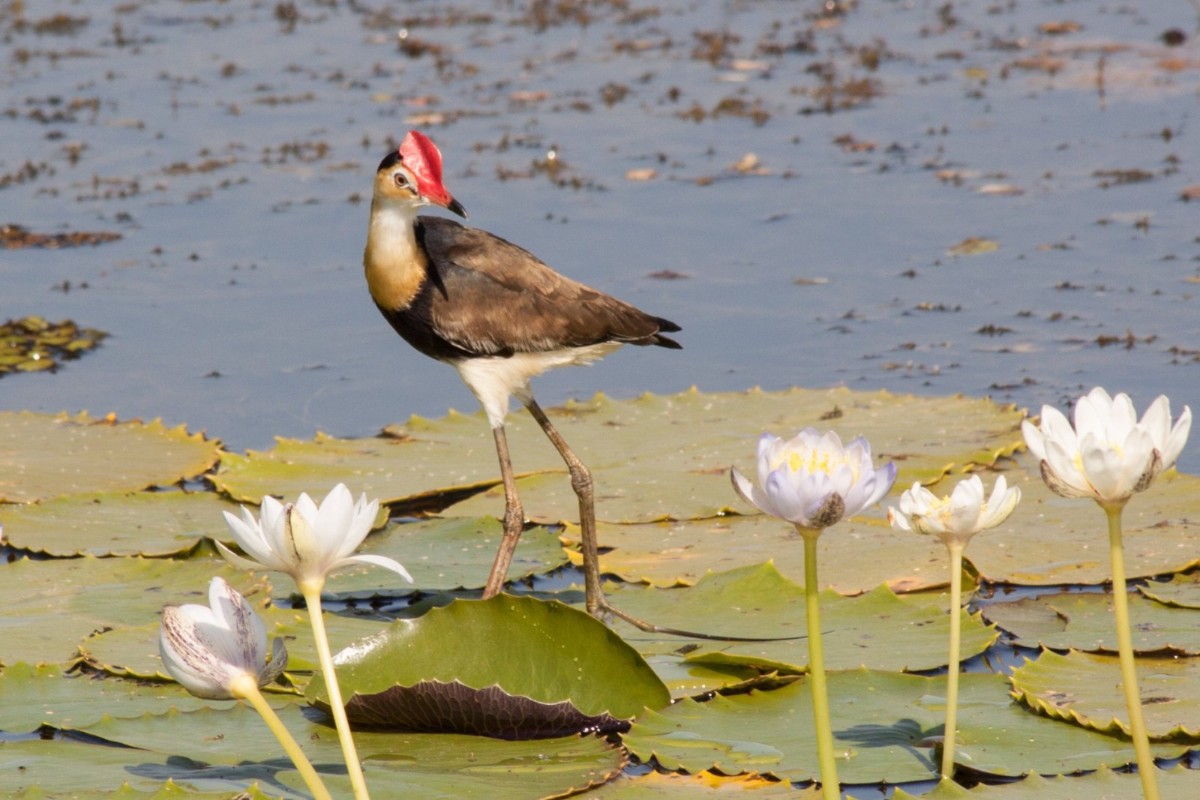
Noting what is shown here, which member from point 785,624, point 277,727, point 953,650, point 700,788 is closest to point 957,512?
point 953,650

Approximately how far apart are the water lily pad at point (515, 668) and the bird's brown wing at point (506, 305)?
1.21m

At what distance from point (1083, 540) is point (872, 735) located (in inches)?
53.7

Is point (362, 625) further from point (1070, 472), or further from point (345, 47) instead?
point (345, 47)

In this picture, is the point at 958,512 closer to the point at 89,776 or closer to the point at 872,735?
the point at 872,735

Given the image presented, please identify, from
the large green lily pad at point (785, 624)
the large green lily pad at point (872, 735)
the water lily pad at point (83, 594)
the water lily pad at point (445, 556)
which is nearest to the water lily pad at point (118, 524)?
the water lily pad at point (83, 594)

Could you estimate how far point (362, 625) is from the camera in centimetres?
404

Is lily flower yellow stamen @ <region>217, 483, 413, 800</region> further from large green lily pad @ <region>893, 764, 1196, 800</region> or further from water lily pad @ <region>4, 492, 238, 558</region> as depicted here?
water lily pad @ <region>4, 492, 238, 558</region>

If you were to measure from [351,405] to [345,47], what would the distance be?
24.6 feet

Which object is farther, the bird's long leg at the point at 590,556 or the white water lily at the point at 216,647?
the bird's long leg at the point at 590,556

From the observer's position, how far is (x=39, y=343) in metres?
6.83

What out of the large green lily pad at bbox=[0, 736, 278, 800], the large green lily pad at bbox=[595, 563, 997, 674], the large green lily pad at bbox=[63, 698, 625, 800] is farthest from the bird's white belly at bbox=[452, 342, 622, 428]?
the large green lily pad at bbox=[0, 736, 278, 800]

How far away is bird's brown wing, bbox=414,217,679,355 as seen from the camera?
4.42 meters

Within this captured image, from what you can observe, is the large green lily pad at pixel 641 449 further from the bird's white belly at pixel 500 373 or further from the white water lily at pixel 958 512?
the white water lily at pixel 958 512

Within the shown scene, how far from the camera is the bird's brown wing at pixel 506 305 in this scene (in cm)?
442
